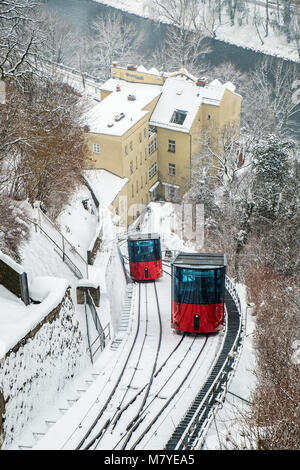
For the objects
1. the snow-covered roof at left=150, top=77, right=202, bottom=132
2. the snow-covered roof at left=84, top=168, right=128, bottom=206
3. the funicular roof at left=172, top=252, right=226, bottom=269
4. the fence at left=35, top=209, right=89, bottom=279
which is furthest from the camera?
the snow-covered roof at left=150, top=77, right=202, bottom=132

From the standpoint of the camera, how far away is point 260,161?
137ft

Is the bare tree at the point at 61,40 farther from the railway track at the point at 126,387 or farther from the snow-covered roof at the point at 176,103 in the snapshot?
the railway track at the point at 126,387

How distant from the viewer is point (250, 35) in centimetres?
7525

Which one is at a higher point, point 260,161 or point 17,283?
point 17,283

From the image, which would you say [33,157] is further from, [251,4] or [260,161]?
[251,4]

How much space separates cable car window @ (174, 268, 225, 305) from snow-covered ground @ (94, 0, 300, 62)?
178 ft

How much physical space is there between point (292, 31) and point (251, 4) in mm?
10807

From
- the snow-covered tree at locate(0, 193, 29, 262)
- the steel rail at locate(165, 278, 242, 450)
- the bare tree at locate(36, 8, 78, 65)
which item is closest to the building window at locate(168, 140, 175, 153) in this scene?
the bare tree at locate(36, 8, 78, 65)

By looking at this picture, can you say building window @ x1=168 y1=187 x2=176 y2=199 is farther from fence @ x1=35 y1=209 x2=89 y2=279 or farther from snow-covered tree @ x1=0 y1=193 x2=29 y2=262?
snow-covered tree @ x1=0 y1=193 x2=29 y2=262

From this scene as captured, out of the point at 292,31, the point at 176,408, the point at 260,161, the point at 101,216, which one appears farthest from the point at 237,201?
the point at 292,31

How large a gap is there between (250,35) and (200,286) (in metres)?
61.0

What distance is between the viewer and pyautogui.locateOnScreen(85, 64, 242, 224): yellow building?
46156mm
